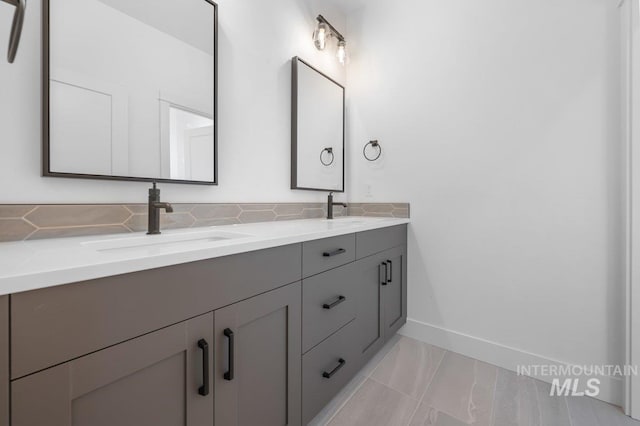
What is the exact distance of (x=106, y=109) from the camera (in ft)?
3.59

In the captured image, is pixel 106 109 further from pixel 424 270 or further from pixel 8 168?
pixel 424 270

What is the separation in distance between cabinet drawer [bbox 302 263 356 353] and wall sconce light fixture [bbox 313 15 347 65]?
5.23ft

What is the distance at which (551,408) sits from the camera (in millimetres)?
1432

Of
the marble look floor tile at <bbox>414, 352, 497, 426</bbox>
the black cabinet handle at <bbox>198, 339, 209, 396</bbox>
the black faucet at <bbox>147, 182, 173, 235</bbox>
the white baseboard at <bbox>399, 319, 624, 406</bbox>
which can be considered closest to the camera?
the black cabinet handle at <bbox>198, 339, 209, 396</bbox>

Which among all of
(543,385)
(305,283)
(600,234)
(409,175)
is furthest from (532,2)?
(543,385)

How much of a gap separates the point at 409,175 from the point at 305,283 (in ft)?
4.37

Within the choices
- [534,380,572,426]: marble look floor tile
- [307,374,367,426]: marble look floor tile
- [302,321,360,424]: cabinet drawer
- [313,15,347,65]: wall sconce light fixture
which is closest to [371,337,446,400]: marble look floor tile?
[307,374,367,426]: marble look floor tile

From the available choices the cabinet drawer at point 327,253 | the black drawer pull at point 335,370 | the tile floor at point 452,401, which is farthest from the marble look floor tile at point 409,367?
the cabinet drawer at point 327,253

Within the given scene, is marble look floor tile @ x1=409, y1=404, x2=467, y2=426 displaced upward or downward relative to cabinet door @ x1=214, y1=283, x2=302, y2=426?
downward

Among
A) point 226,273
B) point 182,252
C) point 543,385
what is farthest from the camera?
point 543,385

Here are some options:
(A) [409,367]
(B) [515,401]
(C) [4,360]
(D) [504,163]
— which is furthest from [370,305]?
(C) [4,360]

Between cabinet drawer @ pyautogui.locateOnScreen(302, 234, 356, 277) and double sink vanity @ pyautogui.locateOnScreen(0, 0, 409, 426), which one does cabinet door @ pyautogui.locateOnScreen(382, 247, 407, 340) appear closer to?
double sink vanity @ pyautogui.locateOnScreen(0, 0, 409, 426)

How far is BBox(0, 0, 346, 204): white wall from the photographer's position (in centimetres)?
92

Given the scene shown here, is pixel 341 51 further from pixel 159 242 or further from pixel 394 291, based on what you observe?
pixel 159 242
